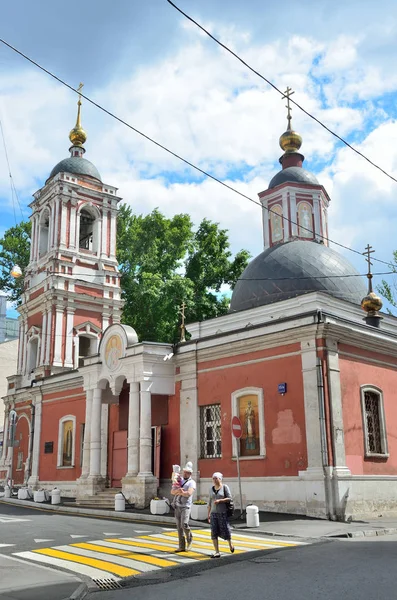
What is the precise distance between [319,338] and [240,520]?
5.20 meters

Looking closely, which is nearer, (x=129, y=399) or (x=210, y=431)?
(x=210, y=431)

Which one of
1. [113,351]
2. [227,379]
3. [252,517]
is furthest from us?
[113,351]

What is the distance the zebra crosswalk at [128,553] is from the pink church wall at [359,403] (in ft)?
17.0

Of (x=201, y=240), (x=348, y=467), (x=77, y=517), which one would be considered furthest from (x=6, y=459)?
(x=348, y=467)

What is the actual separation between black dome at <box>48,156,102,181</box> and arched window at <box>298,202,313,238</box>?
12216 mm

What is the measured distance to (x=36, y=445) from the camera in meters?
28.0

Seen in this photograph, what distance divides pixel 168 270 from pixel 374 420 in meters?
21.8

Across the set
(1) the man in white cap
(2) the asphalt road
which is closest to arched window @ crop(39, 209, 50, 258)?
(1) the man in white cap

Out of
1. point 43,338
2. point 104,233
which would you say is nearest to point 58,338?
point 43,338

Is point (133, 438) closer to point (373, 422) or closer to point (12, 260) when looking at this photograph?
point (373, 422)

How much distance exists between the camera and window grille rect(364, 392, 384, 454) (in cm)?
1777

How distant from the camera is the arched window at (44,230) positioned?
33375mm

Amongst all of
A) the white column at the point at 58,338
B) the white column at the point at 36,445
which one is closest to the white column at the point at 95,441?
the white column at the point at 36,445

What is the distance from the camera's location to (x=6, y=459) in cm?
3109
